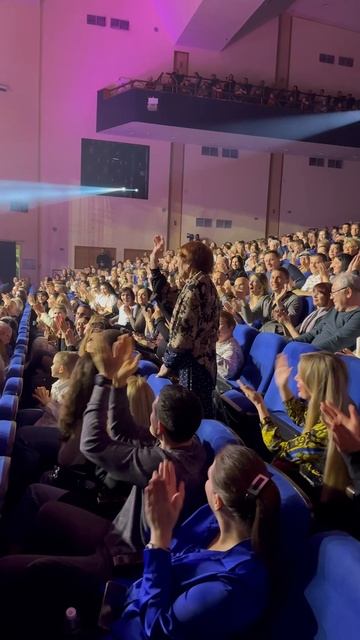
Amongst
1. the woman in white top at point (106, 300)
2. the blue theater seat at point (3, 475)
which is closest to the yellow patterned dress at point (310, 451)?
the blue theater seat at point (3, 475)

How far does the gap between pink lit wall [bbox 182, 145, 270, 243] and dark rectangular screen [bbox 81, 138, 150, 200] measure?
0.92 metres

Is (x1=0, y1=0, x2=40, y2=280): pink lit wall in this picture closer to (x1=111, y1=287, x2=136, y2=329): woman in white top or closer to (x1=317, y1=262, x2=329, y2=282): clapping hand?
(x1=111, y1=287, x2=136, y2=329): woman in white top

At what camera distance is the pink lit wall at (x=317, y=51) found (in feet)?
34.3

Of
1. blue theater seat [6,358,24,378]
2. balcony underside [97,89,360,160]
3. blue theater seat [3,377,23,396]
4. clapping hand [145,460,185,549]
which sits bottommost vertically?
blue theater seat [6,358,24,378]

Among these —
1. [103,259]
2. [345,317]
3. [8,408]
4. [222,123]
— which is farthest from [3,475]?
[103,259]

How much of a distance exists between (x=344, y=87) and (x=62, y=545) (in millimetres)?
11485

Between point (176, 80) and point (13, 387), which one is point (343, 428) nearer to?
point (13, 387)

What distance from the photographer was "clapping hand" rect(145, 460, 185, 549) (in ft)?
2.53

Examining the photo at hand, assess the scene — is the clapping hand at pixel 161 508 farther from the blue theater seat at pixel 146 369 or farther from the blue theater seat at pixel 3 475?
the blue theater seat at pixel 146 369

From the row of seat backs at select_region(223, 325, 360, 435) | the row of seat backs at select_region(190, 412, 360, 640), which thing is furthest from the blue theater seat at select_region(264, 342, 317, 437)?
the row of seat backs at select_region(190, 412, 360, 640)

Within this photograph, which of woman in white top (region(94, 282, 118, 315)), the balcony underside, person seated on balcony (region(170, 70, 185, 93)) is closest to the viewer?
woman in white top (region(94, 282, 118, 315))

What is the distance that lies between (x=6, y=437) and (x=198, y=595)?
2.83 feet

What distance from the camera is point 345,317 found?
202 centimetres

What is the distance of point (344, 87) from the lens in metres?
10.8
